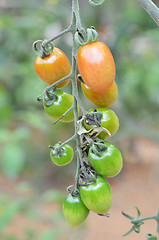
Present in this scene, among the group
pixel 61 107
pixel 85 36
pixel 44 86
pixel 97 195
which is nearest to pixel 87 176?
pixel 97 195

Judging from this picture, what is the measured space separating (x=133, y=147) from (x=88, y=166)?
13.7ft

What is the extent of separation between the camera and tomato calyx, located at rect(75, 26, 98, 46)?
0.62 meters

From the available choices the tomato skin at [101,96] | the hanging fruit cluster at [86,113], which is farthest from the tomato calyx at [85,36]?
the tomato skin at [101,96]

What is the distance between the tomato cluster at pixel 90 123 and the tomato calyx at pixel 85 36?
0.4 inches

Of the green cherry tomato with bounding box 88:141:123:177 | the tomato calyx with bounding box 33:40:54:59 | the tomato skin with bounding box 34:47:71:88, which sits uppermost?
the tomato calyx with bounding box 33:40:54:59

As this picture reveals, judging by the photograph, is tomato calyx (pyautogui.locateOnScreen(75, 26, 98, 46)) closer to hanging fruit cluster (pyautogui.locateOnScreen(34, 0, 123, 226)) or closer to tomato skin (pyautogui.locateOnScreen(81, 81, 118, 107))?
hanging fruit cluster (pyautogui.locateOnScreen(34, 0, 123, 226))

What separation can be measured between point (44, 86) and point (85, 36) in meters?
2.41

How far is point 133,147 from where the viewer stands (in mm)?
4789

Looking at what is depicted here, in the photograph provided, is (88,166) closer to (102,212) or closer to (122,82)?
(102,212)

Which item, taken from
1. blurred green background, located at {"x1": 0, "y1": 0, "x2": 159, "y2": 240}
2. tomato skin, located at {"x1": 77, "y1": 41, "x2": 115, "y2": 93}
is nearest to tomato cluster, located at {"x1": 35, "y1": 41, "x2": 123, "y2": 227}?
tomato skin, located at {"x1": 77, "y1": 41, "x2": 115, "y2": 93}

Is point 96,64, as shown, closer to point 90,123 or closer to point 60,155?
point 90,123

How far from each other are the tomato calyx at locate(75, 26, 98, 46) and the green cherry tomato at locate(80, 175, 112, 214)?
279 mm

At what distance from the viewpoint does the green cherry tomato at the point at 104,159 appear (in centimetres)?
67

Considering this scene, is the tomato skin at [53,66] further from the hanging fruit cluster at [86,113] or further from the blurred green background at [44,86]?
the blurred green background at [44,86]
